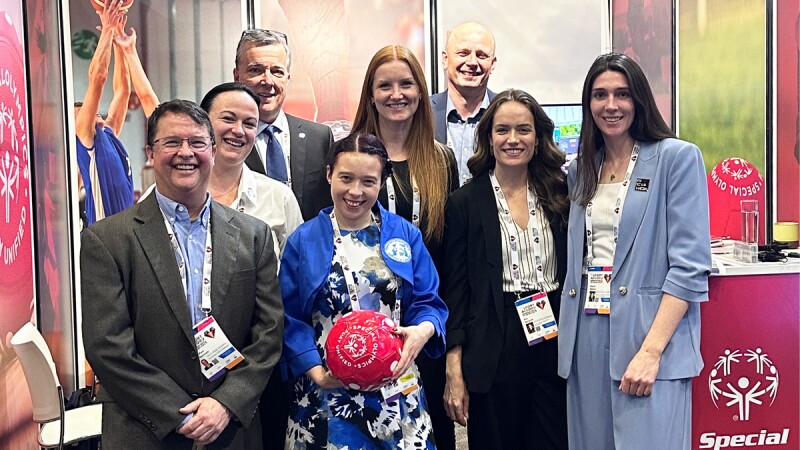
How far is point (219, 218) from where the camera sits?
243 cm

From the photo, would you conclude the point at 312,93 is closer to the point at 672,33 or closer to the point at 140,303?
the point at 672,33

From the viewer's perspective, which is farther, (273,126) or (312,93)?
(312,93)

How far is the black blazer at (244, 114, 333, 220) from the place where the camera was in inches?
130

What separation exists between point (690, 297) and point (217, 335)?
158 centimetres

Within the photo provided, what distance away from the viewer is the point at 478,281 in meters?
2.96

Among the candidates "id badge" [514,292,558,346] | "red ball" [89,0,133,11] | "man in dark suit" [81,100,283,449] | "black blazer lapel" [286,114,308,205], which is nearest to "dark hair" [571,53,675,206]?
"id badge" [514,292,558,346]

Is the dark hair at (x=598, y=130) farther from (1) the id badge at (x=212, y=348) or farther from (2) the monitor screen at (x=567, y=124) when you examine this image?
(2) the monitor screen at (x=567, y=124)

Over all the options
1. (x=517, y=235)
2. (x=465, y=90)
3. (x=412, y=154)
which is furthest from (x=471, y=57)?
(x=517, y=235)

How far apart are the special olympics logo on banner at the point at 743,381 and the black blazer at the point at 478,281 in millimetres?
909

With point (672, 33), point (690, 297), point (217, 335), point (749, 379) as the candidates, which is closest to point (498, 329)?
point (690, 297)

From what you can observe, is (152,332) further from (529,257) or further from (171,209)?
(529,257)

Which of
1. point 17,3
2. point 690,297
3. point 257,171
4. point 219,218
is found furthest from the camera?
point 17,3

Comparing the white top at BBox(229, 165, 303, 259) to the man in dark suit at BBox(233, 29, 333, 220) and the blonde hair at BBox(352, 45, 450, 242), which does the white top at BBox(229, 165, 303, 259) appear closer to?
the man in dark suit at BBox(233, 29, 333, 220)

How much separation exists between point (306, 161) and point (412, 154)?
0.55 m
